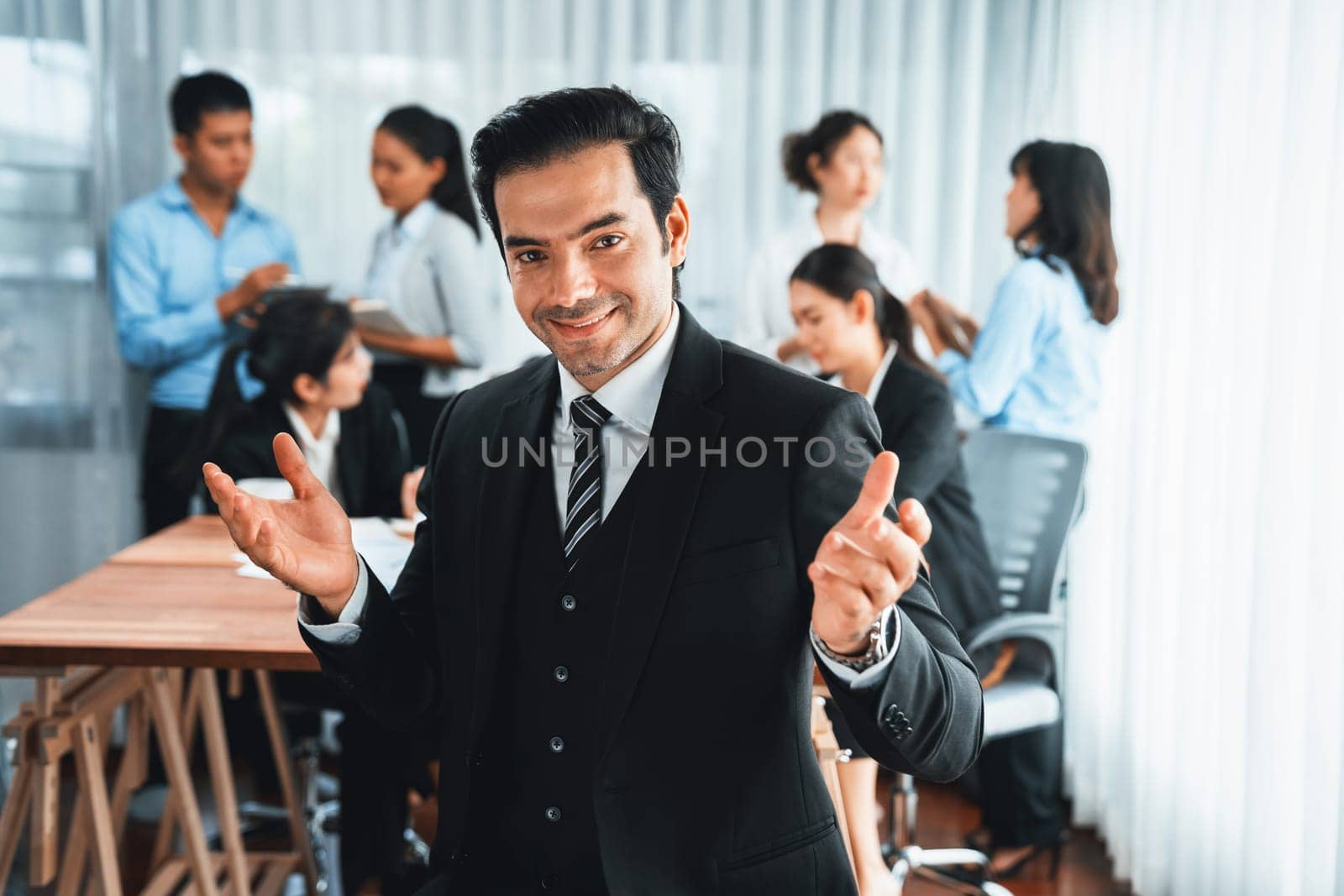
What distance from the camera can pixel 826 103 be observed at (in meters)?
4.04

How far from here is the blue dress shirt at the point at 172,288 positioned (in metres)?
3.40

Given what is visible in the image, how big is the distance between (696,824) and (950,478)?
4.83 ft

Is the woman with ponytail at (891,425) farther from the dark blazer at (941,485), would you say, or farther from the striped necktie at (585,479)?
the striped necktie at (585,479)

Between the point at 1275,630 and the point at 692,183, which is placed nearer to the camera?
the point at 1275,630

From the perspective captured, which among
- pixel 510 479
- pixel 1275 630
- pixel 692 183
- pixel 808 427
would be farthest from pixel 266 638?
pixel 692 183

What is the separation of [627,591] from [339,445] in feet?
6.07

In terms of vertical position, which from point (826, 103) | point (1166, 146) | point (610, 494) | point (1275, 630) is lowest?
point (1275, 630)

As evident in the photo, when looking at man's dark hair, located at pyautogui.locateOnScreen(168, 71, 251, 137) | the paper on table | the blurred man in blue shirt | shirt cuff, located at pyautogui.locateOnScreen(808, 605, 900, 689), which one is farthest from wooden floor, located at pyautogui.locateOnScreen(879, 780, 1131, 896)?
man's dark hair, located at pyautogui.locateOnScreen(168, 71, 251, 137)

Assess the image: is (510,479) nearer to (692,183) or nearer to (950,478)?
(950,478)

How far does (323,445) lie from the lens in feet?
9.45

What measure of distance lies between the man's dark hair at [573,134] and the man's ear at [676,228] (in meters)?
0.04

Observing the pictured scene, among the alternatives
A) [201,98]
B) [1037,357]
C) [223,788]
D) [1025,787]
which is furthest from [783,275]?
[223,788]

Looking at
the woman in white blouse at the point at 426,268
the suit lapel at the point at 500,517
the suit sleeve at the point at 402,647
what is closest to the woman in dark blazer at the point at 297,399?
the woman in white blouse at the point at 426,268

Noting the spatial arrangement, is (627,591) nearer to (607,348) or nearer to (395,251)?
(607,348)
